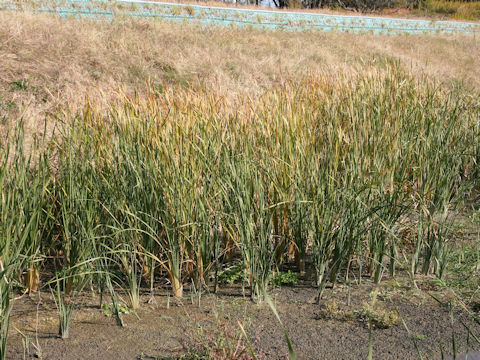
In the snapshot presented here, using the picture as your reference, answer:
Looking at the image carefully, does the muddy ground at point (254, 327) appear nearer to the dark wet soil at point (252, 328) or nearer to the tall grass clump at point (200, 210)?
the dark wet soil at point (252, 328)

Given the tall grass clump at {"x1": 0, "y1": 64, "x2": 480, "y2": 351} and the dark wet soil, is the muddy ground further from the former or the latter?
the tall grass clump at {"x1": 0, "y1": 64, "x2": 480, "y2": 351}

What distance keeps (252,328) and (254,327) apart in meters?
0.01

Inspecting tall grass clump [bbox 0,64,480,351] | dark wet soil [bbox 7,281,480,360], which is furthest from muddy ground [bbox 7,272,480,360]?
tall grass clump [bbox 0,64,480,351]

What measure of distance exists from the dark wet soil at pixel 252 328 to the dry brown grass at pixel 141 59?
10.8ft

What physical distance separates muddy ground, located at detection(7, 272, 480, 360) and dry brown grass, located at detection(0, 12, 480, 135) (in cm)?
328

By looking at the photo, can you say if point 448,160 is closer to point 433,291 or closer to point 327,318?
point 433,291

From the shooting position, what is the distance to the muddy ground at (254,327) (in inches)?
93.0

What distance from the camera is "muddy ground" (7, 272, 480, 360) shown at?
7.75 ft

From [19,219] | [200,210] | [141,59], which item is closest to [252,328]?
[200,210]

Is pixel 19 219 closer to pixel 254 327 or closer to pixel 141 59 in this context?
pixel 254 327

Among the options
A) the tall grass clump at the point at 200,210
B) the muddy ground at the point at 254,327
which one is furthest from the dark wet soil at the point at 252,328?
the tall grass clump at the point at 200,210

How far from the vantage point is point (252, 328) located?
2.58 m

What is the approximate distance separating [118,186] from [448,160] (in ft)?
7.17

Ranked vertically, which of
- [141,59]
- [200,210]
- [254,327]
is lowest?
[254,327]
